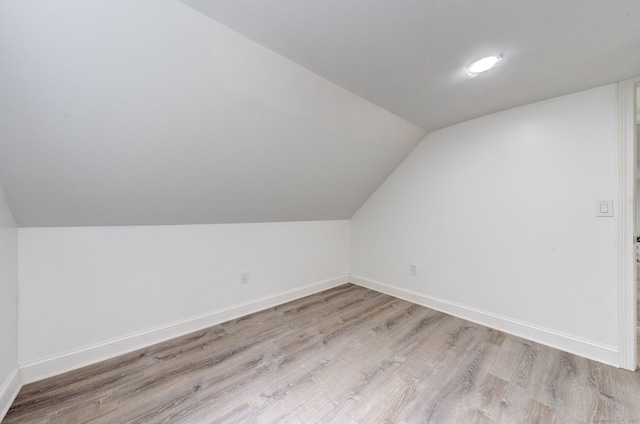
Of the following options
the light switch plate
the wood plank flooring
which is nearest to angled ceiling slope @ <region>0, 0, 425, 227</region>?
the wood plank flooring

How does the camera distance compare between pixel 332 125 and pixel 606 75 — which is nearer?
pixel 606 75

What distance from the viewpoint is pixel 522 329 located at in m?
2.06

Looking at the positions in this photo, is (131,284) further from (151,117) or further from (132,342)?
(151,117)

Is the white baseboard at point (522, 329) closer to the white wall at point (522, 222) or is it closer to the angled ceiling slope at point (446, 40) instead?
the white wall at point (522, 222)

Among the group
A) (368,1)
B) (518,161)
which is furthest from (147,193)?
(518,161)

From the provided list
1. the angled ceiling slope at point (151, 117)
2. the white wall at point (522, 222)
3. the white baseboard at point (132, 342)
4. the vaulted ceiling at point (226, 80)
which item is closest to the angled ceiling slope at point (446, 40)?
the vaulted ceiling at point (226, 80)

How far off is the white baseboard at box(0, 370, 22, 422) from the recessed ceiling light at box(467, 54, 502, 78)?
3.26 m

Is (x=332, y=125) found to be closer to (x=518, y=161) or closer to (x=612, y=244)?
(x=518, y=161)

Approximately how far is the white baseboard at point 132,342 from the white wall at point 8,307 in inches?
4.3

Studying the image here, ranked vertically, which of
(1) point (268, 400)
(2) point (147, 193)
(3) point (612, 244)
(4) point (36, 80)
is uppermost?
(4) point (36, 80)

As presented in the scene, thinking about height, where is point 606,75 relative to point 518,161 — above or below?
above

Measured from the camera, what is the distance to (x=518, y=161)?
2090mm

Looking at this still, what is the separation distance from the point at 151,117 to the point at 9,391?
1.73 meters

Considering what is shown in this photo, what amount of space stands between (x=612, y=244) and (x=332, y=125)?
2198mm
